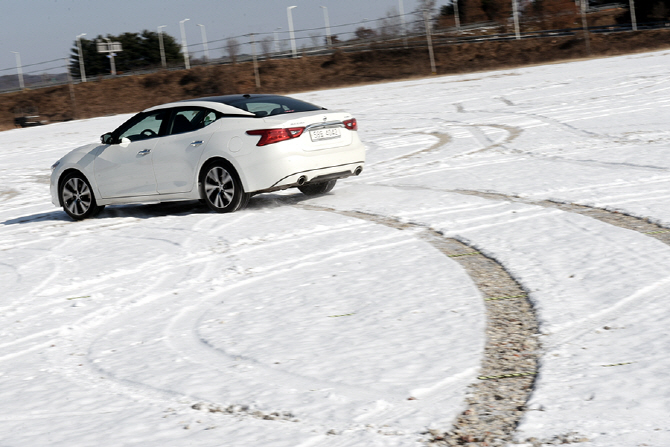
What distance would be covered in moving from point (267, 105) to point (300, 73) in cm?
4448

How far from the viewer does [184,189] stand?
1067 cm

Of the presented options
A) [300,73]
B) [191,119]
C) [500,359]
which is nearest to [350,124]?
[191,119]

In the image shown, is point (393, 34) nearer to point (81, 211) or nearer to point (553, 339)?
point (81, 211)

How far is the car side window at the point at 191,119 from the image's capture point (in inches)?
417

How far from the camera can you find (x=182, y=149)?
1063 cm

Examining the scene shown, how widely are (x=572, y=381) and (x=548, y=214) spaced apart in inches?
184

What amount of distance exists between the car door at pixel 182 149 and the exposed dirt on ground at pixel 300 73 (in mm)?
37703

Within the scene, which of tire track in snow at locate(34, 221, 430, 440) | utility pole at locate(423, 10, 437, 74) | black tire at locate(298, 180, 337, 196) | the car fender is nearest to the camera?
tire track in snow at locate(34, 221, 430, 440)

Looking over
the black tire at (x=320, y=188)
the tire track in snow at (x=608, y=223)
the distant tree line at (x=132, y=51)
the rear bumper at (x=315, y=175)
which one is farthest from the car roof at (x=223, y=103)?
the distant tree line at (x=132, y=51)

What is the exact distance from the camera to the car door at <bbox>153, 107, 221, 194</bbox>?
10.5 meters

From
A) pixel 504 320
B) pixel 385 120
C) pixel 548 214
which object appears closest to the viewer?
pixel 504 320

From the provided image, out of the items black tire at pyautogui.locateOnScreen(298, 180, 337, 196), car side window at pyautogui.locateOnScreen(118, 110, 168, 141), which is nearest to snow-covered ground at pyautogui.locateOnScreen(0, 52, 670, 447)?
black tire at pyautogui.locateOnScreen(298, 180, 337, 196)

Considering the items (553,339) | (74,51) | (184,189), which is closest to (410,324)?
(553,339)

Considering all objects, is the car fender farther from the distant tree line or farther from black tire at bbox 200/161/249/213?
the distant tree line
